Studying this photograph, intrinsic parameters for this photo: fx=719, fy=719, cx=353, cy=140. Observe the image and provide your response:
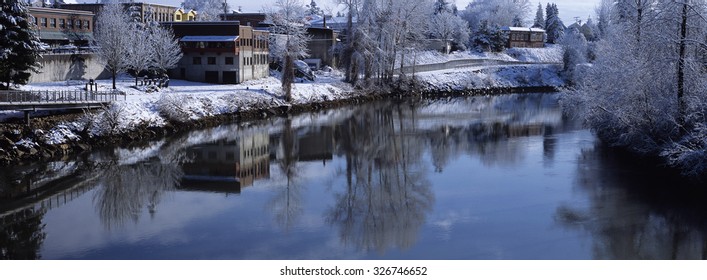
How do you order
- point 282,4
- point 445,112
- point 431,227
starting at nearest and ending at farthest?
point 431,227 → point 445,112 → point 282,4

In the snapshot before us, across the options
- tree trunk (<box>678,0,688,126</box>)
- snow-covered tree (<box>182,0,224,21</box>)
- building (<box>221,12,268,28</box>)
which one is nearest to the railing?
tree trunk (<box>678,0,688,126</box>)

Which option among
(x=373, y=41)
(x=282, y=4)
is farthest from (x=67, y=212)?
(x=282, y=4)

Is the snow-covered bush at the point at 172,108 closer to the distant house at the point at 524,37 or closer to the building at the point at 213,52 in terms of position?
the building at the point at 213,52

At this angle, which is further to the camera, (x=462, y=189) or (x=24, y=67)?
(x=24, y=67)

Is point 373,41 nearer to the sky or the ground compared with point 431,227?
nearer to the sky

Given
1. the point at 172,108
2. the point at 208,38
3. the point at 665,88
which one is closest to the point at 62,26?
the point at 208,38

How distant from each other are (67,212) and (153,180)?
16.4ft

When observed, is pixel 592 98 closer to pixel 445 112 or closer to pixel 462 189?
pixel 462 189

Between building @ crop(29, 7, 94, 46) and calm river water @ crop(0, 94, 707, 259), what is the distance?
87.0 ft

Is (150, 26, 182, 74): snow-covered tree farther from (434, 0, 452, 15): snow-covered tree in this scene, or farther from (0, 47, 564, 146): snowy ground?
(434, 0, 452, 15): snow-covered tree

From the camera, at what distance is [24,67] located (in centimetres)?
3559

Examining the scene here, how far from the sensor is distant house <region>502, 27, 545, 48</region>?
106m

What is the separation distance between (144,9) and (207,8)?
34.7 metres

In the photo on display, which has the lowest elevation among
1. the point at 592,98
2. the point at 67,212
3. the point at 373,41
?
the point at 67,212
